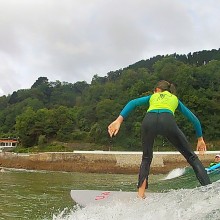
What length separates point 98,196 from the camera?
8.21 m

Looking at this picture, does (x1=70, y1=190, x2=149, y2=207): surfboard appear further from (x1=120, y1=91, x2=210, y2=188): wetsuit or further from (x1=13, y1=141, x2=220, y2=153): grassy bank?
(x1=13, y1=141, x2=220, y2=153): grassy bank

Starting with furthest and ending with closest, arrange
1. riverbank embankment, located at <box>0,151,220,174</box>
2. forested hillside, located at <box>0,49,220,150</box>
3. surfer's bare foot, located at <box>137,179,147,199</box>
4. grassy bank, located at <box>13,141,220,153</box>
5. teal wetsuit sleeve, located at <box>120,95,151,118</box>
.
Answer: forested hillside, located at <box>0,49,220,150</box>
grassy bank, located at <box>13,141,220,153</box>
riverbank embankment, located at <box>0,151,220,174</box>
teal wetsuit sleeve, located at <box>120,95,151,118</box>
surfer's bare foot, located at <box>137,179,147,199</box>

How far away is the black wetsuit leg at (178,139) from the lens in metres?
6.62

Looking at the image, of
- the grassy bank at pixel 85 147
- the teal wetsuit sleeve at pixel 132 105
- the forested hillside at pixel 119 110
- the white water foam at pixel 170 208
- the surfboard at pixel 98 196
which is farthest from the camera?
the forested hillside at pixel 119 110

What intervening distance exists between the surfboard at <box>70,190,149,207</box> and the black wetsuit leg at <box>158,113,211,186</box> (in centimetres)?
120

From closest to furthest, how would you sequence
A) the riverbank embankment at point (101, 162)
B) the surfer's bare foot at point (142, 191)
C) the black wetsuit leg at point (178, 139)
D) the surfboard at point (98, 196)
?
the black wetsuit leg at point (178, 139)
the surfer's bare foot at point (142, 191)
the surfboard at point (98, 196)
the riverbank embankment at point (101, 162)

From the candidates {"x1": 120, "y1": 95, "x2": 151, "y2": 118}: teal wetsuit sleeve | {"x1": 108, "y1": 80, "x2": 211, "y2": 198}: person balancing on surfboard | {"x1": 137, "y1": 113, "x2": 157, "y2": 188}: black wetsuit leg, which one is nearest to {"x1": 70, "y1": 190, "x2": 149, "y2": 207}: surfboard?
{"x1": 137, "y1": 113, "x2": 157, "y2": 188}: black wetsuit leg

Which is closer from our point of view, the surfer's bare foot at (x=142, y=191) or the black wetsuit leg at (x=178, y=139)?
the black wetsuit leg at (x=178, y=139)

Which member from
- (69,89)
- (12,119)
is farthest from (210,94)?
(69,89)

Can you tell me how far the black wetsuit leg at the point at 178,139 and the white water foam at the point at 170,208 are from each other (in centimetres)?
85

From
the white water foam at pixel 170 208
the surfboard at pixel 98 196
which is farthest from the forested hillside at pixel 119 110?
the white water foam at pixel 170 208

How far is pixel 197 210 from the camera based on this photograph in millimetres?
5230

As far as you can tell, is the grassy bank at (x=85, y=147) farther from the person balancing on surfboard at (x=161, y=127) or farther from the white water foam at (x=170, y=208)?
the white water foam at (x=170, y=208)

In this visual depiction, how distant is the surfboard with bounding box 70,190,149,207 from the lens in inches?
294
